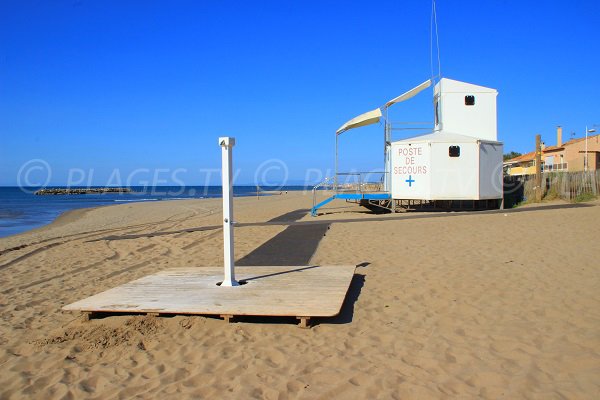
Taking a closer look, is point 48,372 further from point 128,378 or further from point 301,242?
point 301,242

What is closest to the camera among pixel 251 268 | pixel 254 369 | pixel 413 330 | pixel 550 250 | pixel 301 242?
pixel 254 369

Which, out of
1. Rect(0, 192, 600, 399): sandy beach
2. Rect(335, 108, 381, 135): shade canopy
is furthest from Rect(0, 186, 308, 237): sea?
Rect(0, 192, 600, 399): sandy beach

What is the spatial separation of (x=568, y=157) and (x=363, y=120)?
90.3 ft

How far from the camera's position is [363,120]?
65.3ft

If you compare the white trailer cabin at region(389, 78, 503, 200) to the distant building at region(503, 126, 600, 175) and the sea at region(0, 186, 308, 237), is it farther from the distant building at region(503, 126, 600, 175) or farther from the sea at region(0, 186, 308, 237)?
the sea at region(0, 186, 308, 237)

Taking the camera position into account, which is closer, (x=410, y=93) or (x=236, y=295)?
(x=236, y=295)

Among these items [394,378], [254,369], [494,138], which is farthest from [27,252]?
[494,138]

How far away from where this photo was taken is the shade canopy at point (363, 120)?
65.1ft

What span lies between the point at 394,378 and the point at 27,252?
1176cm

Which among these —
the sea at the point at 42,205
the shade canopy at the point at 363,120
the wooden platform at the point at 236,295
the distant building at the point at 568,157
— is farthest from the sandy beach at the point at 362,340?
the distant building at the point at 568,157

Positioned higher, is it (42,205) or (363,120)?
(363,120)

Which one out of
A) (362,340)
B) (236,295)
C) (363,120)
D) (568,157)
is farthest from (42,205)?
(362,340)

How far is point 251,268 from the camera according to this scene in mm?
8273

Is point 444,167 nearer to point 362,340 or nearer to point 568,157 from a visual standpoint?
point 362,340
